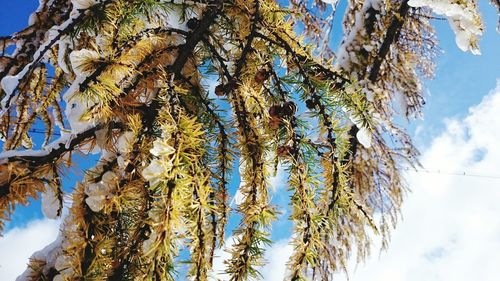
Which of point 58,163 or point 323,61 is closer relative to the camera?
point 58,163

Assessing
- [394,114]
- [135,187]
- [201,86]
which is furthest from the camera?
[394,114]

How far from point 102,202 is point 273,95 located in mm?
512

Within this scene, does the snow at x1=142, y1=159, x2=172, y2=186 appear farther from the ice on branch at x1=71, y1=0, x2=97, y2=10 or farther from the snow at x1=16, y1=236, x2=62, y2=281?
the ice on branch at x1=71, y1=0, x2=97, y2=10

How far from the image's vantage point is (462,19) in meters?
1.34

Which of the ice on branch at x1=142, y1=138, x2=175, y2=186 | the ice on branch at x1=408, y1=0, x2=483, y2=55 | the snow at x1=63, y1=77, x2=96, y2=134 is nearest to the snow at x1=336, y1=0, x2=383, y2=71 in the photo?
the ice on branch at x1=408, y1=0, x2=483, y2=55

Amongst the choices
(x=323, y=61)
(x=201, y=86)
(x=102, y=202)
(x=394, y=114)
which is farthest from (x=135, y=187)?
(x=394, y=114)

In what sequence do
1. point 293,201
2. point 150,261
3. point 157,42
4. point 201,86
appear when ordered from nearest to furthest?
point 150,261, point 293,201, point 157,42, point 201,86

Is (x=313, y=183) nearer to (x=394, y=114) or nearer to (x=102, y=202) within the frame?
(x=102, y=202)

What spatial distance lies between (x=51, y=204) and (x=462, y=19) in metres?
1.26

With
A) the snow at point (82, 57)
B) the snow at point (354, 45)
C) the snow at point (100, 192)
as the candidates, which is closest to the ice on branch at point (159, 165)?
the snow at point (100, 192)

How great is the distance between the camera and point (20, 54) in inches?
63.9

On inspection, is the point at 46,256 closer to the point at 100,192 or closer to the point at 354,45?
the point at 100,192

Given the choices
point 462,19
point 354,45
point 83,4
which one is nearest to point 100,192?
point 83,4

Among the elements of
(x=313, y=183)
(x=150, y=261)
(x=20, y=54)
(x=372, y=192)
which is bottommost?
(x=150, y=261)
